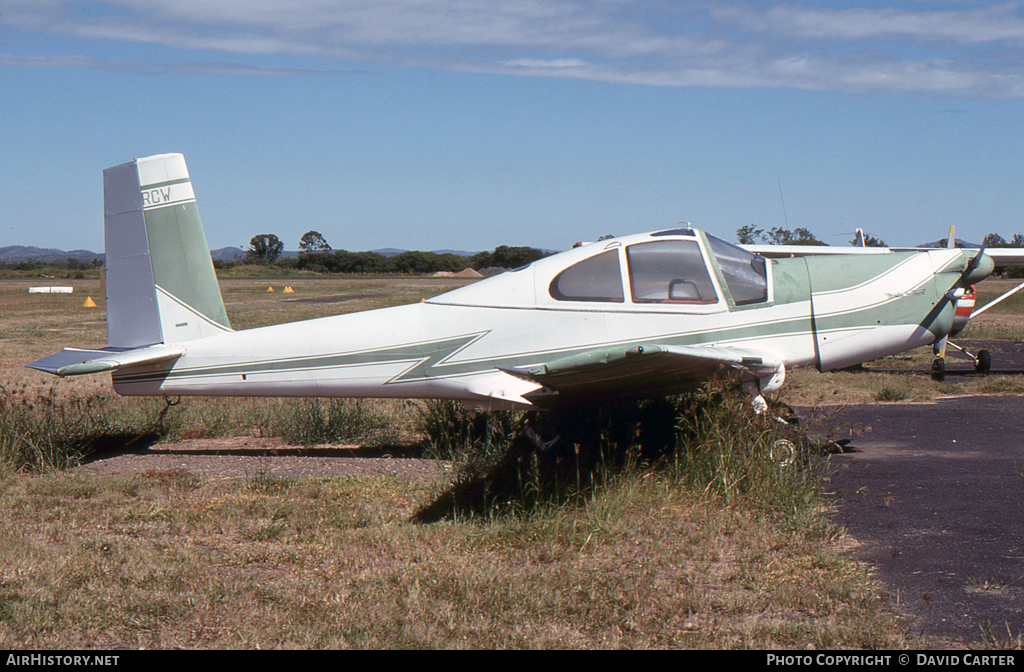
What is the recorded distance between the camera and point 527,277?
264 inches

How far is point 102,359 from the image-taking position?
271 inches

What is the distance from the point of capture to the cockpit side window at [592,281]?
21.3ft

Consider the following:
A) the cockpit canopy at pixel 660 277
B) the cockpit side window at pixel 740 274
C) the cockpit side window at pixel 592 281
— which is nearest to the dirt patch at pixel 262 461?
the cockpit side window at pixel 592 281

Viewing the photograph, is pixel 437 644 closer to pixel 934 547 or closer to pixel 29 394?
pixel 934 547

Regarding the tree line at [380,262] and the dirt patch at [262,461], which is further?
the tree line at [380,262]

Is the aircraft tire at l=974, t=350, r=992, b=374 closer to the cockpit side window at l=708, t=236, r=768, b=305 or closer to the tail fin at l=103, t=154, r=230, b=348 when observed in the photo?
the cockpit side window at l=708, t=236, r=768, b=305

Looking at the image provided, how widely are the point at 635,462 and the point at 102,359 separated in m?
4.53

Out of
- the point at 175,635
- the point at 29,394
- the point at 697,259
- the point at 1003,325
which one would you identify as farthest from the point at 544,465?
the point at 1003,325

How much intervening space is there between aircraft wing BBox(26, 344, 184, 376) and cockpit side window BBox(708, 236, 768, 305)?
15.4 ft

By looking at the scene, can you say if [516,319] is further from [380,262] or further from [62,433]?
[380,262]

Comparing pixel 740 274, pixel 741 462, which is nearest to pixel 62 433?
pixel 741 462

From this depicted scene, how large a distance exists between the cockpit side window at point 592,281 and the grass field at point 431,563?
1.40m

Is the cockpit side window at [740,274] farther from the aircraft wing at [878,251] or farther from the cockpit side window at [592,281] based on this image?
the aircraft wing at [878,251]

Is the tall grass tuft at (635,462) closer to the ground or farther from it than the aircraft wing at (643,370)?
closer to the ground
